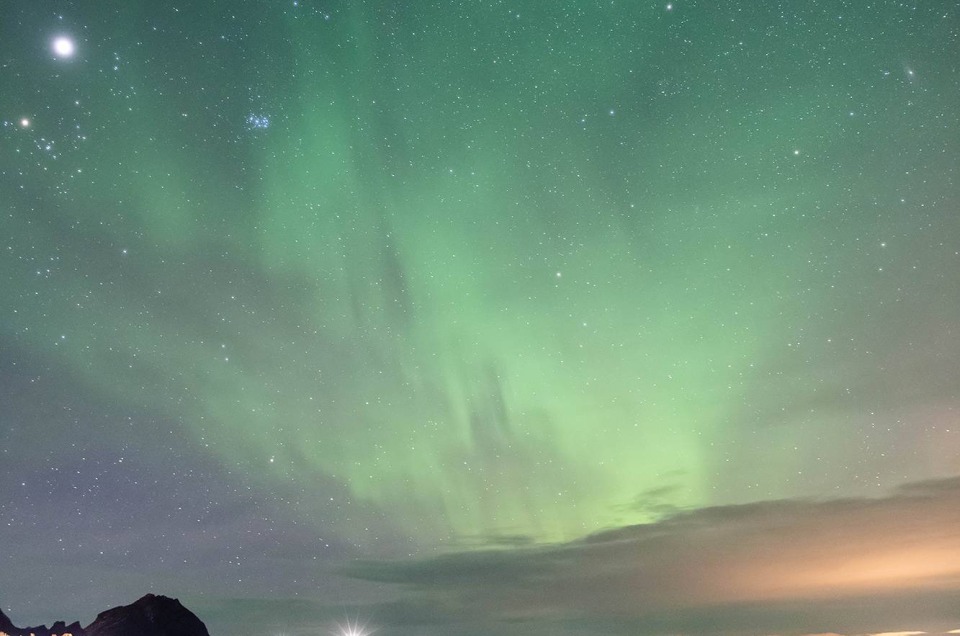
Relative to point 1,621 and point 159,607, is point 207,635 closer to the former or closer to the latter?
point 159,607

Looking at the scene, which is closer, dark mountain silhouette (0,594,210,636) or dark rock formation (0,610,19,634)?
dark rock formation (0,610,19,634)

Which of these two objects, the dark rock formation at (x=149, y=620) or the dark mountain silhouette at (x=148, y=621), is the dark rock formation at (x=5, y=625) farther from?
the dark rock formation at (x=149, y=620)

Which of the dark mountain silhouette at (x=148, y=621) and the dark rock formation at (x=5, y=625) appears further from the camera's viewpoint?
the dark mountain silhouette at (x=148, y=621)

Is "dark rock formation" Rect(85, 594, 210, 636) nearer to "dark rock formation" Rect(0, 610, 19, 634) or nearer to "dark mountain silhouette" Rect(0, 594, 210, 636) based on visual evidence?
"dark mountain silhouette" Rect(0, 594, 210, 636)

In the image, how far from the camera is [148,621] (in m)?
146

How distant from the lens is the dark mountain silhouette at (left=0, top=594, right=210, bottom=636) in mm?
140875

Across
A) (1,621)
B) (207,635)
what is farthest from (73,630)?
(207,635)

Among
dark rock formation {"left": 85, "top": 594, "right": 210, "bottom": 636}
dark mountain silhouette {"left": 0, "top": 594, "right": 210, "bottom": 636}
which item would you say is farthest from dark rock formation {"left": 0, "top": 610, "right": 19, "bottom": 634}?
dark rock formation {"left": 85, "top": 594, "right": 210, "bottom": 636}

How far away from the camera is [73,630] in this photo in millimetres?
127000

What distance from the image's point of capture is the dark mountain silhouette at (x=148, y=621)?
141 m

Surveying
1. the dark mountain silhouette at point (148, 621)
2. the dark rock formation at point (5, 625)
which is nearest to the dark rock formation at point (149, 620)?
the dark mountain silhouette at point (148, 621)

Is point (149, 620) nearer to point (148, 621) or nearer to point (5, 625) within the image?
point (148, 621)

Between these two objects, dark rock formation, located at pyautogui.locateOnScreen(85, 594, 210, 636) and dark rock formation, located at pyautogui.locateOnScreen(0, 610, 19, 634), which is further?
dark rock formation, located at pyautogui.locateOnScreen(85, 594, 210, 636)

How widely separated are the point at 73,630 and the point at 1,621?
2407 centimetres
